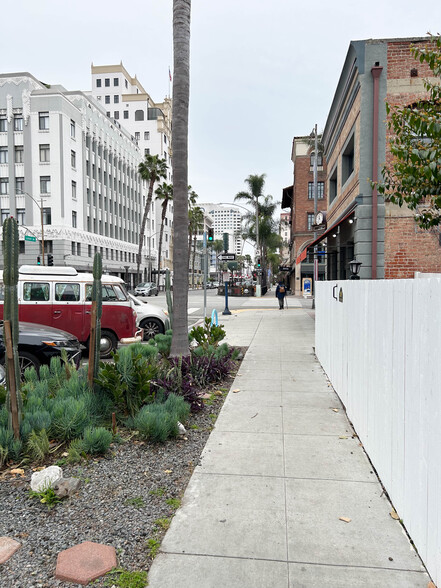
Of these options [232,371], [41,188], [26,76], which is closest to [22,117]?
[26,76]

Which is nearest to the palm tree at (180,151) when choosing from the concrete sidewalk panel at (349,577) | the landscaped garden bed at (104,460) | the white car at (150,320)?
the landscaped garden bed at (104,460)

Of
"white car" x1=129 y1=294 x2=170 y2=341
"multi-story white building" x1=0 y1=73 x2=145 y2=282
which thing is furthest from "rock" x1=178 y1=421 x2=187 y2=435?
"multi-story white building" x1=0 y1=73 x2=145 y2=282

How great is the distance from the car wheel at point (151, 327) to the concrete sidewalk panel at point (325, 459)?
8.55 metres

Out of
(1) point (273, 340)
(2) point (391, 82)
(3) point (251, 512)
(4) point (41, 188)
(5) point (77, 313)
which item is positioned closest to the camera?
(3) point (251, 512)

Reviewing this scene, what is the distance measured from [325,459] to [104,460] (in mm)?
2168

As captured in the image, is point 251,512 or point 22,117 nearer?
point 251,512

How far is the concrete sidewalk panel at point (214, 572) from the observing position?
101 inches

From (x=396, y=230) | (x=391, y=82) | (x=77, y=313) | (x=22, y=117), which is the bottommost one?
(x=77, y=313)

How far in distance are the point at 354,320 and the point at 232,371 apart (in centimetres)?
382

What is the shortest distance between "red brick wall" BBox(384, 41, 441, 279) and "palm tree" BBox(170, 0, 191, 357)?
20.1ft

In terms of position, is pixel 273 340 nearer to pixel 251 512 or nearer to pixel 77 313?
pixel 77 313

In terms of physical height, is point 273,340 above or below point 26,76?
below

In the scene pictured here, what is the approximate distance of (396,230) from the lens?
1191cm

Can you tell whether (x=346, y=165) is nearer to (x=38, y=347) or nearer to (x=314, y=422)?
(x=314, y=422)
